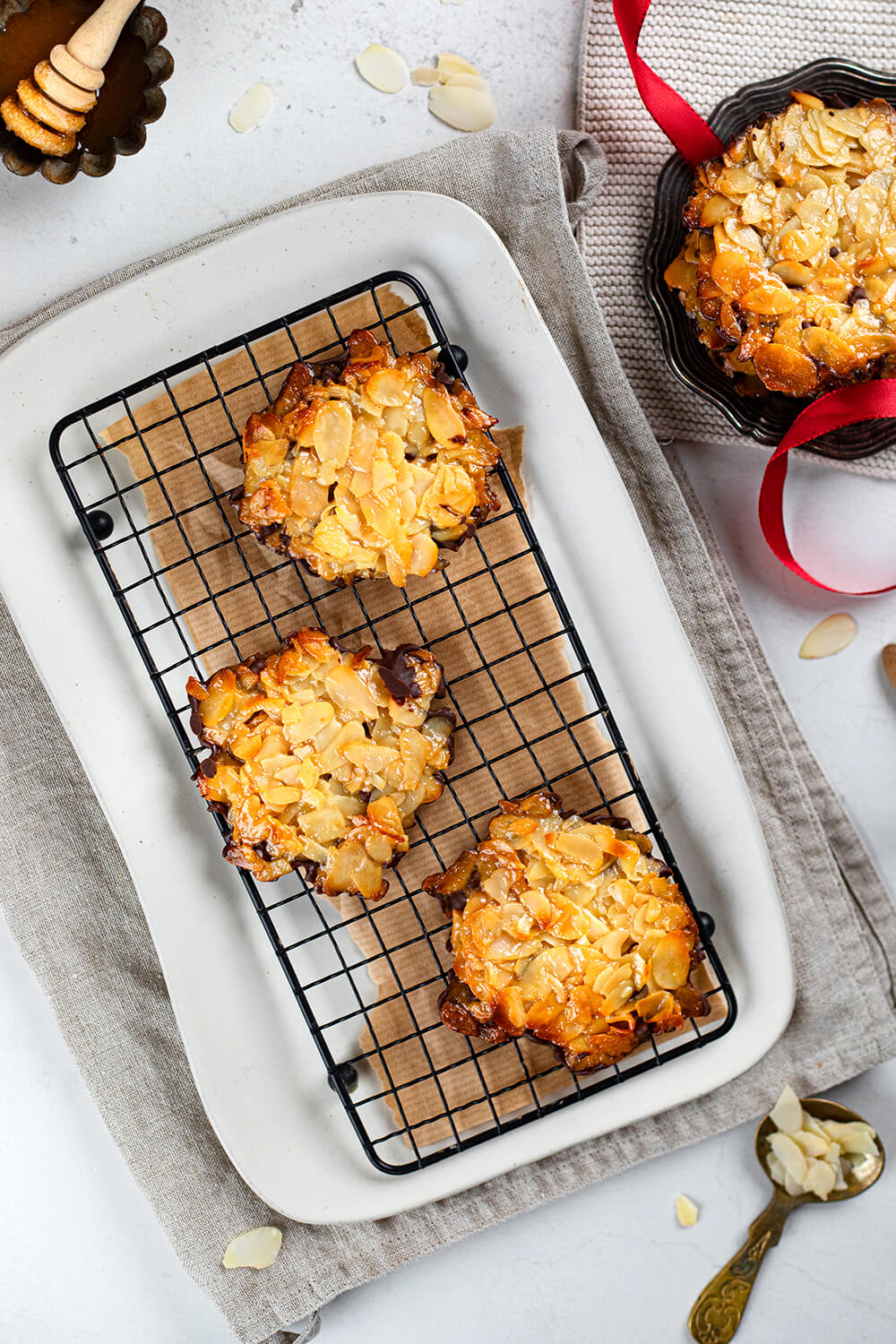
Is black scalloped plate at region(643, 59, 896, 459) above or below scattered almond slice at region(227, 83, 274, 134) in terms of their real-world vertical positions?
below

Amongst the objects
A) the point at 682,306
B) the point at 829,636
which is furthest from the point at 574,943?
the point at 682,306

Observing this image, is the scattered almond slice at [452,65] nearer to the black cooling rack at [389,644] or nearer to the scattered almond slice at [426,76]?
the scattered almond slice at [426,76]

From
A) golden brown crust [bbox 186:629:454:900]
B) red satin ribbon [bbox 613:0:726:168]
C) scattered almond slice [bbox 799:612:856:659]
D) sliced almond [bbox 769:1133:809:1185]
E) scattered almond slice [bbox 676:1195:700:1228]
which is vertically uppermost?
red satin ribbon [bbox 613:0:726:168]

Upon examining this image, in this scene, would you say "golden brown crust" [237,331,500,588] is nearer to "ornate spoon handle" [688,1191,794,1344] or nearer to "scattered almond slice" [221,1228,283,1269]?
"scattered almond slice" [221,1228,283,1269]

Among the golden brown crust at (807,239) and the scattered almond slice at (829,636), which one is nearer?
the golden brown crust at (807,239)

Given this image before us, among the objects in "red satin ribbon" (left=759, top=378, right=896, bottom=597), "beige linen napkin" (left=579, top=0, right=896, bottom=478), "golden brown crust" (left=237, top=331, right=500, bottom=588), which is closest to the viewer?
"golden brown crust" (left=237, top=331, right=500, bottom=588)

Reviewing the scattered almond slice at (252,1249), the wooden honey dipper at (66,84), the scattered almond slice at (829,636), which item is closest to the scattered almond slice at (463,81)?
the wooden honey dipper at (66,84)

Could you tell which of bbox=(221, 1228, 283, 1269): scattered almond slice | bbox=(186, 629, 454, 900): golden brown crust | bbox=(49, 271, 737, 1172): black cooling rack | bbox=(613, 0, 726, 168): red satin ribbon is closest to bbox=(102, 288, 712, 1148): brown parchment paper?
A: bbox=(49, 271, 737, 1172): black cooling rack
